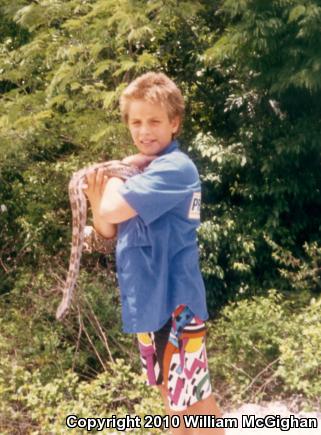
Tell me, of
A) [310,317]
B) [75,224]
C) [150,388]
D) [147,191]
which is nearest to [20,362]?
[150,388]

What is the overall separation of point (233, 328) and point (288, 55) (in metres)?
2.05

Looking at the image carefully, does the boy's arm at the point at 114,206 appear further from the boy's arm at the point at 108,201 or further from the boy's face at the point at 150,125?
the boy's face at the point at 150,125

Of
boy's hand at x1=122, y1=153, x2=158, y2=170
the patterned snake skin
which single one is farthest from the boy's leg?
boy's hand at x1=122, y1=153, x2=158, y2=170

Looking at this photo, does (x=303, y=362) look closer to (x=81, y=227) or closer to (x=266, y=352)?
(x=266, y=352)

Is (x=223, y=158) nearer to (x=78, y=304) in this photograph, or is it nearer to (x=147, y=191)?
(x=78, y=304)

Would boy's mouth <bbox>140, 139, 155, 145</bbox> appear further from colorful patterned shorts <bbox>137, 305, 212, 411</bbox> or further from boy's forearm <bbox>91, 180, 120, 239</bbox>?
colorful patterned shorts <bbox>137, 305, 212, 411</bbox>

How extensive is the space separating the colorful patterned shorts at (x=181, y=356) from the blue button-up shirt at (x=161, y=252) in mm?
45

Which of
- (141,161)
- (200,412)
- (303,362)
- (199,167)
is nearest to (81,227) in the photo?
(141,161)

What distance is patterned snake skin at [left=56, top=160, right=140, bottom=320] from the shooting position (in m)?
2.47

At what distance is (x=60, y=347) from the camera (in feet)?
16.5

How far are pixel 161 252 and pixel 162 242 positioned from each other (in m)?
0.04

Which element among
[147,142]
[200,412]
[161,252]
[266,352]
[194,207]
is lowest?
[266,352]

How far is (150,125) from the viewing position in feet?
8.09

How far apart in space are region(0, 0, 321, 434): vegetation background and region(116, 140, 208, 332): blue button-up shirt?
183 cm
